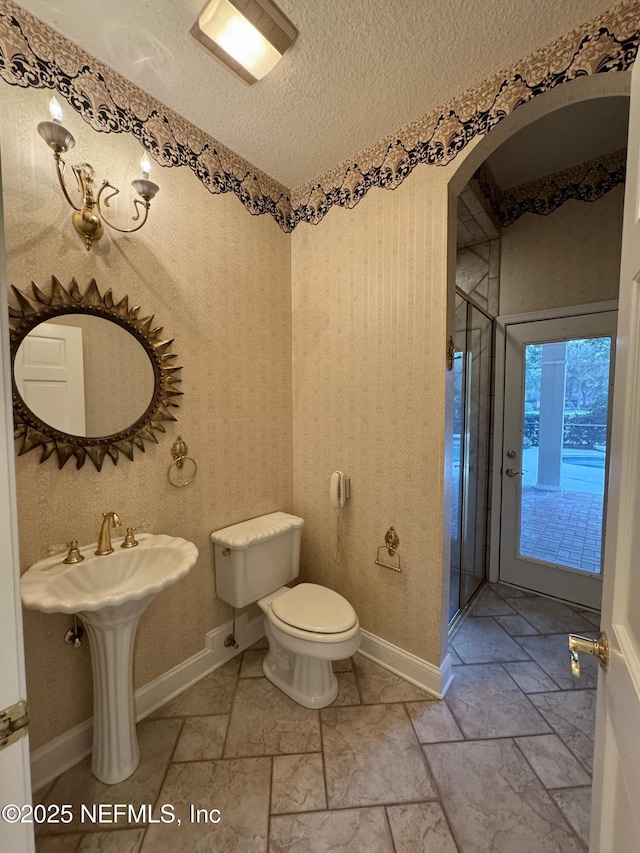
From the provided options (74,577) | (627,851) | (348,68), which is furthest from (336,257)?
(627,851)

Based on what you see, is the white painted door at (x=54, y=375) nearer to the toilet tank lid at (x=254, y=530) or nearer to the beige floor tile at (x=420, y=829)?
the toilet tank lid at (x=254, y=530)

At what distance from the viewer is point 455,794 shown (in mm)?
1280

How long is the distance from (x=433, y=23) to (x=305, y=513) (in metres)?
2.30

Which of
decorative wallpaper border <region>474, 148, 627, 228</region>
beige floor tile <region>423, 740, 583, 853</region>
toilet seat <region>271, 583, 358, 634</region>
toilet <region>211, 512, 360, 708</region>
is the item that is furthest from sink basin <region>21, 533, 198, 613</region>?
decorative wallpaper border <region>474, 148, 627, 228</region>

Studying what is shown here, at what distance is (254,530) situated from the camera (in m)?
1.88

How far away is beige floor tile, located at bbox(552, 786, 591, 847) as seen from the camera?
3.82 feet

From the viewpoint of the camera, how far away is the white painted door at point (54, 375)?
4.09ft

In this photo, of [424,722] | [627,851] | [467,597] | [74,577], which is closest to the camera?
[627,851]

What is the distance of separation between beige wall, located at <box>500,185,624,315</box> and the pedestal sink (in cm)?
278

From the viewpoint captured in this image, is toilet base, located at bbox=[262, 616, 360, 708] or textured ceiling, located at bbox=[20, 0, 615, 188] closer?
textured ceiling, located at bbox=[20, 0, 615, 188]

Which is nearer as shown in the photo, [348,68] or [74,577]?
[74,577]

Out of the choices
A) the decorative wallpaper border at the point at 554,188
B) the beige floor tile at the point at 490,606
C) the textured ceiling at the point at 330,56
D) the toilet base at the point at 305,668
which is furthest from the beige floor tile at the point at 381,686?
the decorative wallpaper border at the point at 554,188

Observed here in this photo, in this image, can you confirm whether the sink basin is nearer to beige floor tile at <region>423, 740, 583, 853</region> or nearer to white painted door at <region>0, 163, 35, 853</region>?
white painted door at <region>0, 163, 35, 853</region>

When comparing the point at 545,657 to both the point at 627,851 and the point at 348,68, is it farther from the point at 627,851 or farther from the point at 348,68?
the point at 348,68
